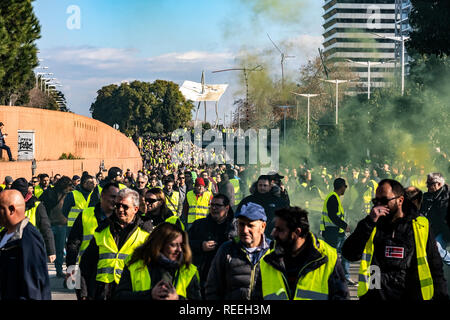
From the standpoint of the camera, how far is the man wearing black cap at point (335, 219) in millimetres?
11383

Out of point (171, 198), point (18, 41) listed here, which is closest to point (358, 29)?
point (18, 41)

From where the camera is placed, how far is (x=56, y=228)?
43.2 feet

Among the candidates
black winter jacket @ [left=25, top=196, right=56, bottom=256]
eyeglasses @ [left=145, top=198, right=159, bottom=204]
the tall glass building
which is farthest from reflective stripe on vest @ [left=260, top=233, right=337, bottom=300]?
the tall glass building

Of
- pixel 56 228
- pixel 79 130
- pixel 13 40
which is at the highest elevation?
pixel 13 40

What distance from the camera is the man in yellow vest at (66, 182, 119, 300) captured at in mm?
7160

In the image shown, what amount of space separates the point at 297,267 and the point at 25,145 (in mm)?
28579

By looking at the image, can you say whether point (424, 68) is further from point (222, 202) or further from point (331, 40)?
point (331, 40)

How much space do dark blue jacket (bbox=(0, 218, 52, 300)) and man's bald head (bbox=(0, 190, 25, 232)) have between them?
61mm

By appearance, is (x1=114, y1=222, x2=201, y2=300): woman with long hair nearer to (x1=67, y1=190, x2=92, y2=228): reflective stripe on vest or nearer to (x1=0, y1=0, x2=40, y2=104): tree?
(x1=67, y1=190, x2=92, y2=228): reflective stripe on vest

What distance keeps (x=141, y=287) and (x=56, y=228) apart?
842 centimetres

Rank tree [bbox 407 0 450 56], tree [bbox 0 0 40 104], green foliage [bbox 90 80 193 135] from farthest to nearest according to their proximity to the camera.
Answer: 1. green foliage [bbox 90 80 193 135]
2. tree [bbox 0 0 40 104]
3. tree [bbox 407 0 450 56]

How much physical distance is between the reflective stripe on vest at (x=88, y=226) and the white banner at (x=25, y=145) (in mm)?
24930

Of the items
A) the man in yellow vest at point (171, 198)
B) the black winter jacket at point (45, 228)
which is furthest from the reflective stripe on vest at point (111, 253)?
the man in yellow vest at point (171, 198)
